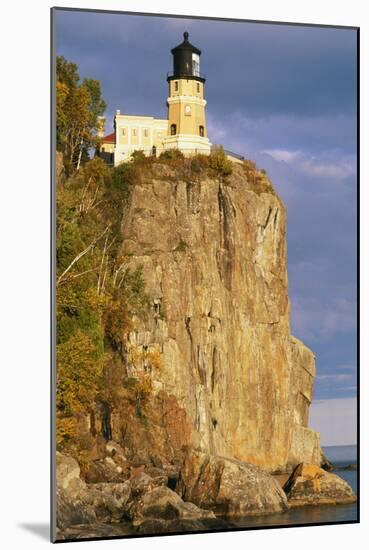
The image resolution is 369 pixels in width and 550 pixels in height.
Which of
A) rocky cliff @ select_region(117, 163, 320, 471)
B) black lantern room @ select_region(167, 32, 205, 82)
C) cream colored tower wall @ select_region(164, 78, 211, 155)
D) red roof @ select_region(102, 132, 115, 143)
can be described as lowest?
rocky cliff @ select_region(117, 163, 320, 471)

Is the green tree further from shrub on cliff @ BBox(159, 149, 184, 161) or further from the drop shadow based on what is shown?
the drop shadow

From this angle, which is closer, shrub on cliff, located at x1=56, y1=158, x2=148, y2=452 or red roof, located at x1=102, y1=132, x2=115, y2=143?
shrub on cliff, located at x1=56, y1=158, x2=148, y2=452

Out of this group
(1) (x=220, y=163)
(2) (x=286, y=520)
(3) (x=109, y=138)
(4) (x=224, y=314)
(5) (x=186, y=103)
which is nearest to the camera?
(2) (x=286, y=520)

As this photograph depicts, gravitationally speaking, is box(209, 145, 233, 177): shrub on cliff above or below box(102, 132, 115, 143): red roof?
below

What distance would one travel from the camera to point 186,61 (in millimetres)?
19859

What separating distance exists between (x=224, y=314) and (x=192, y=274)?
1.21m

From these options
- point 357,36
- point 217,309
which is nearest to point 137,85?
point 357,36

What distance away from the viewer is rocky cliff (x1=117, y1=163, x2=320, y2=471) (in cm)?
2284

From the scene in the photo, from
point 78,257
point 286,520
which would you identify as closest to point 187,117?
point 78,257

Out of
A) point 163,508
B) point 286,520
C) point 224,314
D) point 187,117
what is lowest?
point 286,520

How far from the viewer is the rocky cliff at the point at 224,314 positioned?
2284cm

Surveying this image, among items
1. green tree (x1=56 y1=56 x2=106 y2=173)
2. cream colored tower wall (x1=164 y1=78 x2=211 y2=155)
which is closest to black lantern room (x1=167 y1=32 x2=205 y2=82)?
cream colored tower wall (x1=164 y1=78 x2=211 y2=155)

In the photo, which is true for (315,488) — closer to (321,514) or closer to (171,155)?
(321,514)

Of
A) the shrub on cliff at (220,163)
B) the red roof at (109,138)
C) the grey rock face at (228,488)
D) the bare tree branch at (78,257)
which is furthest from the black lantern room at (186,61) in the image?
the grey rock face at (228,488)
